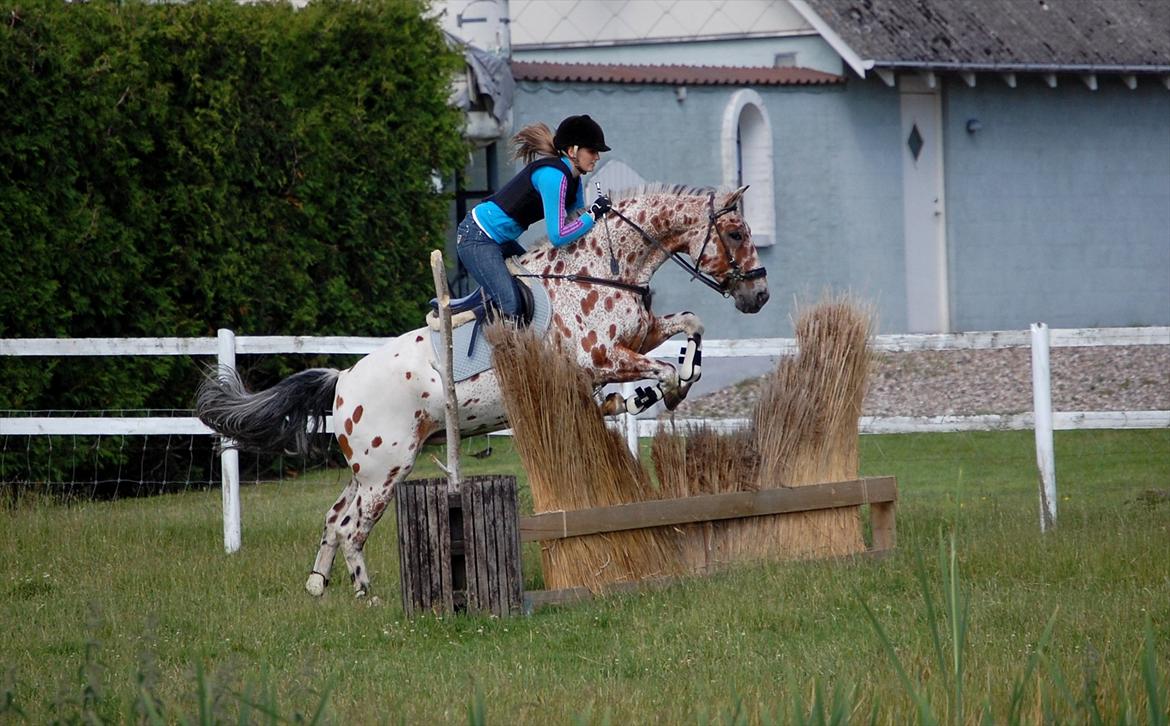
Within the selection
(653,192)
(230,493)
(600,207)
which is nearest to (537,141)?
(600,207)

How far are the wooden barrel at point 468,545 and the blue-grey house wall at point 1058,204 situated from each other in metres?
12.8

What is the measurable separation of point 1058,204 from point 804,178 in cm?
385

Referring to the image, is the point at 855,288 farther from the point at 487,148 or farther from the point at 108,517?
the point at 108,517

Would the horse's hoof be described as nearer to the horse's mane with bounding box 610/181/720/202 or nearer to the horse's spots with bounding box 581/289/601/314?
the horse's spots with bounding box 581/289/601/314

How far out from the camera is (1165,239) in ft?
67.6

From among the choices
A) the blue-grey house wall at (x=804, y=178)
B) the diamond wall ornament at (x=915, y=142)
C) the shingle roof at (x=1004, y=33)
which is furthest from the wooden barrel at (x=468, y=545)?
the diamond wall ornament at (x=915, y=142)

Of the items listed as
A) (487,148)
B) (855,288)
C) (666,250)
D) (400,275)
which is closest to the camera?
(666,250)

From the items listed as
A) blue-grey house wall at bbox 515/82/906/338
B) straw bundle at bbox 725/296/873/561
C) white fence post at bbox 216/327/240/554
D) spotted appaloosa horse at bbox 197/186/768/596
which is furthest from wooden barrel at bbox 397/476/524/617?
blue-grey house wall at bbox 515/82/906/338

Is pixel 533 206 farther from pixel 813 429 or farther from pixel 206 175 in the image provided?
pixel 206 175

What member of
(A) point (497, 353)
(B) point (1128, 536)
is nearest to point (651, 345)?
(A) point (497, 353)

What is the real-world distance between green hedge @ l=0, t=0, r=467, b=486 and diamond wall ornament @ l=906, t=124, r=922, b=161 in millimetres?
6557

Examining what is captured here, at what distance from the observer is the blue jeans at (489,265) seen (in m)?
7.84

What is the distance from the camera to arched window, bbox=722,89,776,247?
683 inches

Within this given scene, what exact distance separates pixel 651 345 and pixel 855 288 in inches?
400
